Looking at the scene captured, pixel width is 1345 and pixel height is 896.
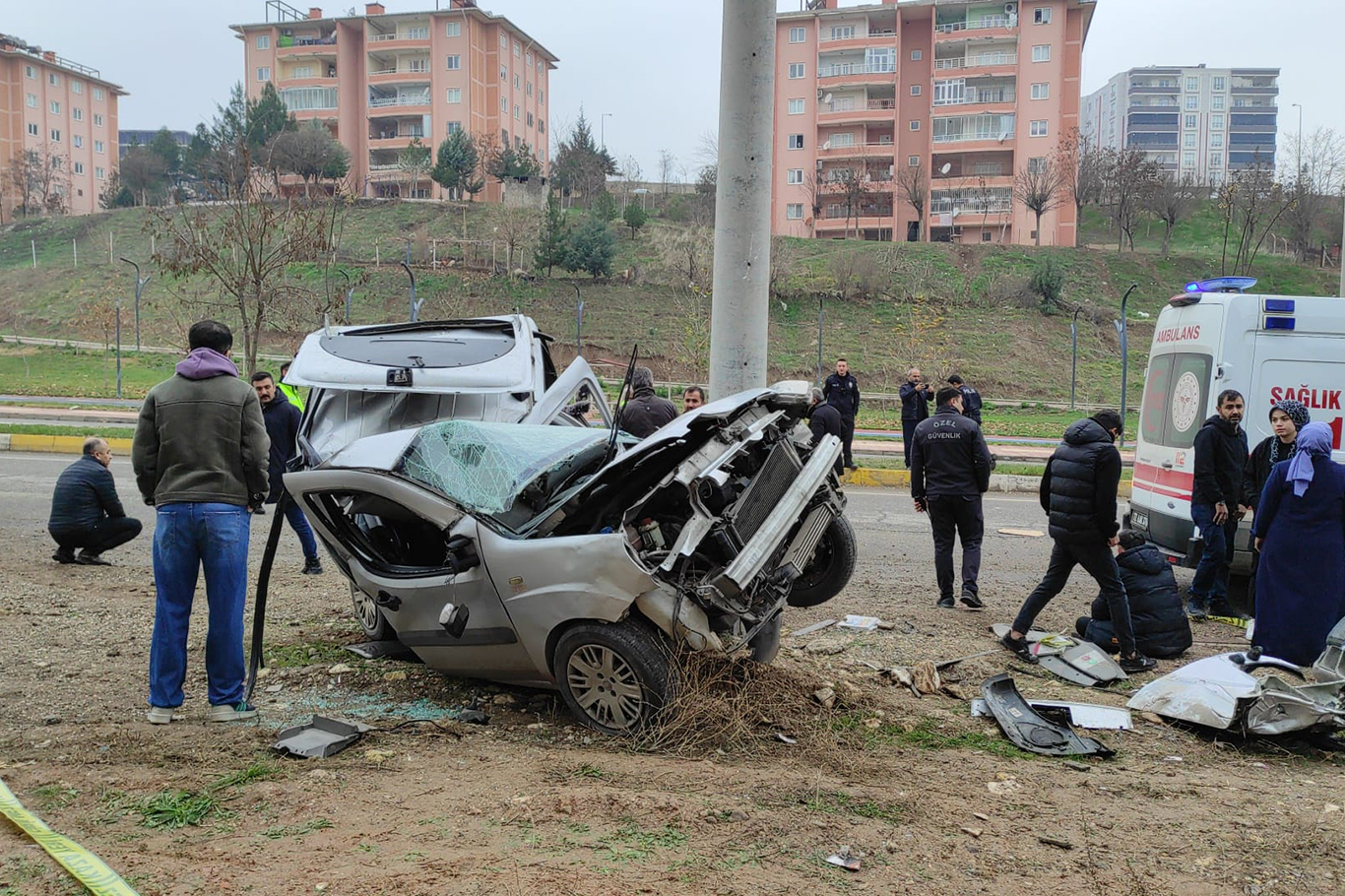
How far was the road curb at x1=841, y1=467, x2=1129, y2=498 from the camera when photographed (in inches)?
602

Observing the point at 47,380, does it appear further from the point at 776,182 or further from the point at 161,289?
the point at 776,182

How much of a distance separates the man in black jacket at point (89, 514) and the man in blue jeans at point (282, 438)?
1355 mm

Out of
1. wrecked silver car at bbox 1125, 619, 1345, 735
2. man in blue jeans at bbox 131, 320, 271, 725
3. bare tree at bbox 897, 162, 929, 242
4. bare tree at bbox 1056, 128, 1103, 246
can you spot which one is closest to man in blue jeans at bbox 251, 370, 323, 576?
man in blue jeans at bbox 131, 320, 271, 725

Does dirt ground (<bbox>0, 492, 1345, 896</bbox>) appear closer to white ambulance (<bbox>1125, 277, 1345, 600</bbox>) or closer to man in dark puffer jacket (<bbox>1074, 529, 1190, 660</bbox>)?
man in dark puffer jacket (<bbox>1074, 529, 1190, 660</bbox>)

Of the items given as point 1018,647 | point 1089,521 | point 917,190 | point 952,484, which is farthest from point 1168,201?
point 1018,647

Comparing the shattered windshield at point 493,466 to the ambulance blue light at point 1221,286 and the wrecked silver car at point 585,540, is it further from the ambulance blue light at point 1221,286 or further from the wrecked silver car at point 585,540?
the ambulance blue light at point 1221,286

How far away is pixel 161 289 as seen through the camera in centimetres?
4747

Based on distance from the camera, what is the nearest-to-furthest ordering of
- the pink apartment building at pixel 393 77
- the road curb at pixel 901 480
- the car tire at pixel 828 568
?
the car tire at pixel 828 568 → the road curb at pixel 901 480 → the pink apartment building at pixel 393 77

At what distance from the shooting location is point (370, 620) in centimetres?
667

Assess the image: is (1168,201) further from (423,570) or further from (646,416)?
(423,570)

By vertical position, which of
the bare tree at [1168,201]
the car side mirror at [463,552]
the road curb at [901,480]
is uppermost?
the bare tree at [1168,201]

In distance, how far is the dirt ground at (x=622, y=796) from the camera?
3.43 meters

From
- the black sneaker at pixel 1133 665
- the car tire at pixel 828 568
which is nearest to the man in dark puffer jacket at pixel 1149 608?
the black sneaker at pixel 1133 665

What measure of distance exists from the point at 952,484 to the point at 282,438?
5856 mm
